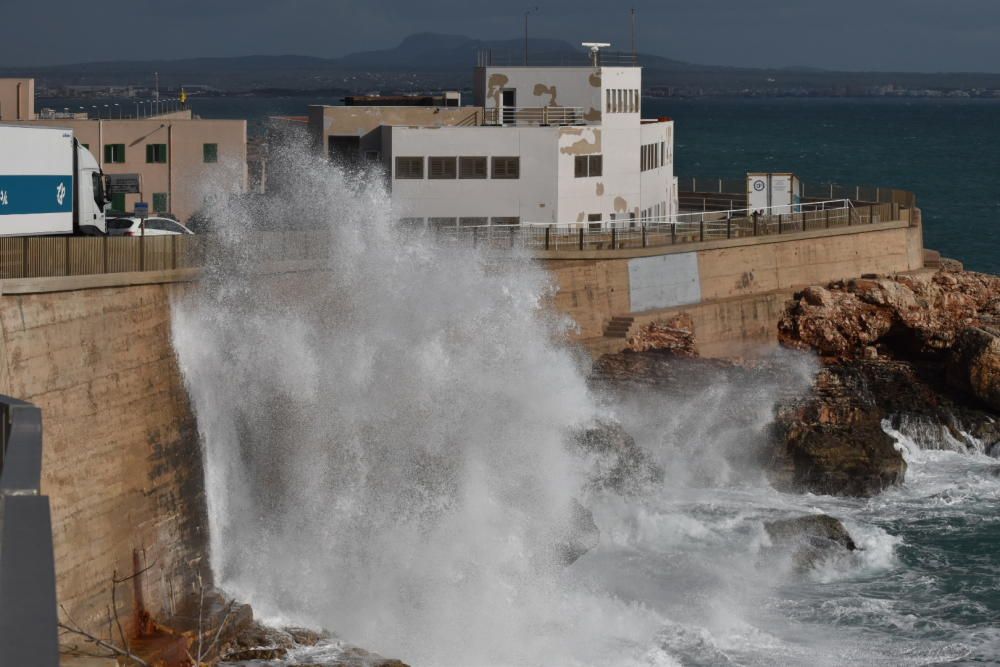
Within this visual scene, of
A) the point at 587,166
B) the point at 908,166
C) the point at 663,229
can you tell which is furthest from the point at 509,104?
the point at 908,166

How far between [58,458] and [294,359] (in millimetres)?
6794

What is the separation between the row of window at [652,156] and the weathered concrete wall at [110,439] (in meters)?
23.1

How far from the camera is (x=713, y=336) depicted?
39.9m

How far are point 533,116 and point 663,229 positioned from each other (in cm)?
664

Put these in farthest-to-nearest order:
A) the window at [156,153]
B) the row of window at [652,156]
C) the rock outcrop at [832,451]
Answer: the row of window at [652,156]
the window at [156,153]
the rock outcrop at [832,451]

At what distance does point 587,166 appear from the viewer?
42812 millimetres

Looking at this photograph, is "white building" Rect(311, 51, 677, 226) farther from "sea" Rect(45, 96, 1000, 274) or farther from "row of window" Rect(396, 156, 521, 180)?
"sea" Rect(45, 96, 1000, 274)

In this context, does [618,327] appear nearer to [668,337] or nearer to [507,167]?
[668,337]

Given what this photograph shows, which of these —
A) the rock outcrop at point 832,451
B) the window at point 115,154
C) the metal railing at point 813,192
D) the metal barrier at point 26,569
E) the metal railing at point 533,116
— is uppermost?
the metal railing at point 533,116

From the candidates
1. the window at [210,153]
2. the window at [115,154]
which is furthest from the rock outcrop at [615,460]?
the window at [115,154]

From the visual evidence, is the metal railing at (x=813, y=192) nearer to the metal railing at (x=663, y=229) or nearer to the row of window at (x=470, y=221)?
the metal railing at (x=663, y=229)

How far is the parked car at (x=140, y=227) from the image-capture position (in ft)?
102

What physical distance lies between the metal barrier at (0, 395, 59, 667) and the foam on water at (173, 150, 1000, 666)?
14072mm

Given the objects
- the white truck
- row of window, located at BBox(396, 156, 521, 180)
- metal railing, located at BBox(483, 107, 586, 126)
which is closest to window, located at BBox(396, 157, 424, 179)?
row of window, located at BBox(396, 156, 521, 180)
